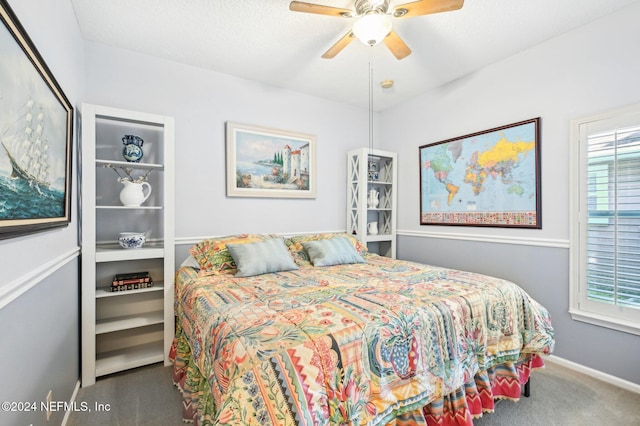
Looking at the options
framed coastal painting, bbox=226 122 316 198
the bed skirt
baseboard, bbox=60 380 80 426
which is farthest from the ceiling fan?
baseboard, bbox=60 380 80 426

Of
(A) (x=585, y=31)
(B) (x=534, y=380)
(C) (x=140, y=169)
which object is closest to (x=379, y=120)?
(A) (x=585, y=31)

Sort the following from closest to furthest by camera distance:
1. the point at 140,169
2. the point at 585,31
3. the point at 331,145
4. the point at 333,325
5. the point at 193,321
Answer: the point at 333,325 → the point at 193,321 → the point at 585,31 → the point at 140,169 → the point at 331,145

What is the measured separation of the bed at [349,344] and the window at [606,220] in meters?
0.64

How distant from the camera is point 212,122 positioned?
2.90m

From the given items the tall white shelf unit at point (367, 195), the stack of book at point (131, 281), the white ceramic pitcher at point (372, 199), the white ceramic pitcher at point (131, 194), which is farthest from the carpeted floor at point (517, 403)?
the white ceramic pitcher at point (372, 199)

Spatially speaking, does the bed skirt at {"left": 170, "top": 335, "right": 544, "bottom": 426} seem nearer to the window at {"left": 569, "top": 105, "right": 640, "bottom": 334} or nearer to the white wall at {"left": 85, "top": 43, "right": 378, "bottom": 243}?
the window at {"left": 569, "top": 105, "right": 640, "bottom": 334}

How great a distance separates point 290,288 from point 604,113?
2.57 meters

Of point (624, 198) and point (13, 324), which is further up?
point (624, 198)

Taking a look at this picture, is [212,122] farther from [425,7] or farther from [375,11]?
[425,7]

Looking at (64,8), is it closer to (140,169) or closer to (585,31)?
(140,169)

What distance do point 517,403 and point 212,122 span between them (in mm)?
3314

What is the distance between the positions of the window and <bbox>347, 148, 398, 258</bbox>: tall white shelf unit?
181cm

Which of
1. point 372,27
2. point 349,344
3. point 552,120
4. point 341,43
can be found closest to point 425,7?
point 372,27

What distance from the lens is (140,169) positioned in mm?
2551
